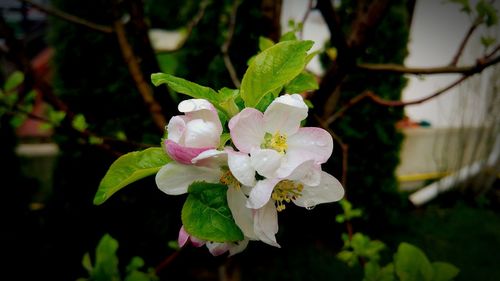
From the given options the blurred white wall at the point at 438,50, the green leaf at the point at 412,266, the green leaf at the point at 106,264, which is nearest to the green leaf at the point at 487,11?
the green leaf at the point at 412,266

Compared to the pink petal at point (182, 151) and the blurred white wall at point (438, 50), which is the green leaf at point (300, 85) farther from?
the blurred white wall at point (438, 50)

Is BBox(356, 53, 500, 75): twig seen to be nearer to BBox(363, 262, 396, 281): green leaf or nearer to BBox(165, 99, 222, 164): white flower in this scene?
BBox(363, 262, 396, 281): green leaf

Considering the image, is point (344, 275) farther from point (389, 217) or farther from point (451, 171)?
point (451, 171)

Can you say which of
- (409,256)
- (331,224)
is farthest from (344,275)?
(409,256)

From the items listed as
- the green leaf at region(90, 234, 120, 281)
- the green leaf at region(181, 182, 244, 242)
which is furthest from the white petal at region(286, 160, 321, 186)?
the green leaf at region(90, 234, 120, 281)

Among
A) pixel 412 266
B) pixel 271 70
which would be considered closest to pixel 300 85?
pixel 271 70

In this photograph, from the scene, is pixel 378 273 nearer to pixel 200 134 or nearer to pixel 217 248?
pixel 217 248
